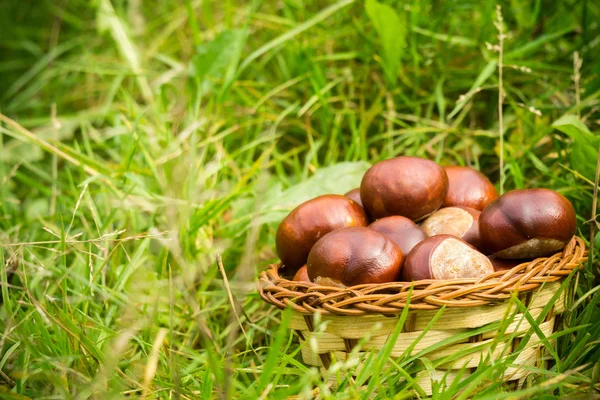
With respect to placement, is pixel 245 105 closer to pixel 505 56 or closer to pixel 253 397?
pixel 505 56

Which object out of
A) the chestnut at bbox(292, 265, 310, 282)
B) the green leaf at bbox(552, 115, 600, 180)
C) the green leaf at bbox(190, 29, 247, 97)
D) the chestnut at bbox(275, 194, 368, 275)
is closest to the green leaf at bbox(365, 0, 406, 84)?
the green leaf at bbox(190, 29, 247, 97)

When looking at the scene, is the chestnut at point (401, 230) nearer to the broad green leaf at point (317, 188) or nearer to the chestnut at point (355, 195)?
the chestnut at point (355, 195)

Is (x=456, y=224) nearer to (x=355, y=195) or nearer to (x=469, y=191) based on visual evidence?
(x=469, y=191)

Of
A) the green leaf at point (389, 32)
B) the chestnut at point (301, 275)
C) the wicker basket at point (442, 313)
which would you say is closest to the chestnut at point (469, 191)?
the wicker basket at point (442, 313)

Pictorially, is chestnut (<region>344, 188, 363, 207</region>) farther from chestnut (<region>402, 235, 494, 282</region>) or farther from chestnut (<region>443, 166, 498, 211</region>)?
chestnut (<region>402, 235, 494, 282</region>)

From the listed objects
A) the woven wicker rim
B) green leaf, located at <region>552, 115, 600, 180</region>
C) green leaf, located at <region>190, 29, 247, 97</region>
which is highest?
green leaf, located at <region>190, 29, 247, 97</region>

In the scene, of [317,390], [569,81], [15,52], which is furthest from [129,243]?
[15,52]
